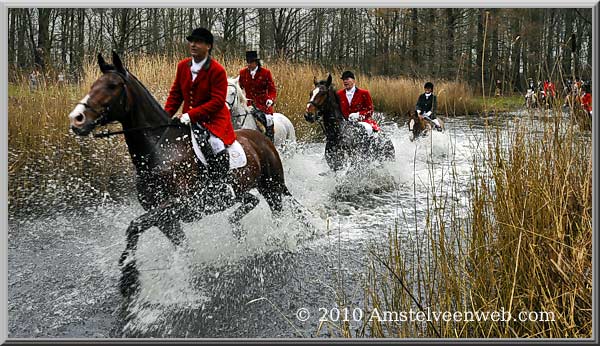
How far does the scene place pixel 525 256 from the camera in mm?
2564

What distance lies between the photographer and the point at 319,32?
663cm

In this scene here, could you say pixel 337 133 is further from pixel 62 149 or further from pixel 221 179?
pixel 62 149

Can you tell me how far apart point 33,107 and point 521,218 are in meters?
5.13

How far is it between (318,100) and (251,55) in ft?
4.34

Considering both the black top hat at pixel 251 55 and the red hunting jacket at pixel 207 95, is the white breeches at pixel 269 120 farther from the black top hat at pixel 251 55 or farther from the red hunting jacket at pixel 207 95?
the red hunting jacket at pixel 207 95

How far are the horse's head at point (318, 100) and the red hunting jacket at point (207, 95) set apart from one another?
258 cm

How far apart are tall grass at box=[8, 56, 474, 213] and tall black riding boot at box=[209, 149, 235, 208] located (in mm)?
2024

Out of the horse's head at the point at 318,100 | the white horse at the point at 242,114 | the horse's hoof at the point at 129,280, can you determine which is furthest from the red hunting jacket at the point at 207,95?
the horse's head at the point at 318,100

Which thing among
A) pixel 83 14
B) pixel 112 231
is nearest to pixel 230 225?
pixel 112 231

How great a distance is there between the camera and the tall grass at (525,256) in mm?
2400

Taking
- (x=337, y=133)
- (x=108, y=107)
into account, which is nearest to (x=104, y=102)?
(x=108, y=107)

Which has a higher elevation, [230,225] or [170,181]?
→ [170,181]

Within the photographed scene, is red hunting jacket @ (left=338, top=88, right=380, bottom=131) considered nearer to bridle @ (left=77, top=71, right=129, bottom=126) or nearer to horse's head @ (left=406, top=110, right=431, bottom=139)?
horse's head @ (left=406, top=110, right=431, bottom=139)

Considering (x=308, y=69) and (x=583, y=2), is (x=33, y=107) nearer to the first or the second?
(x=308, y=69)
